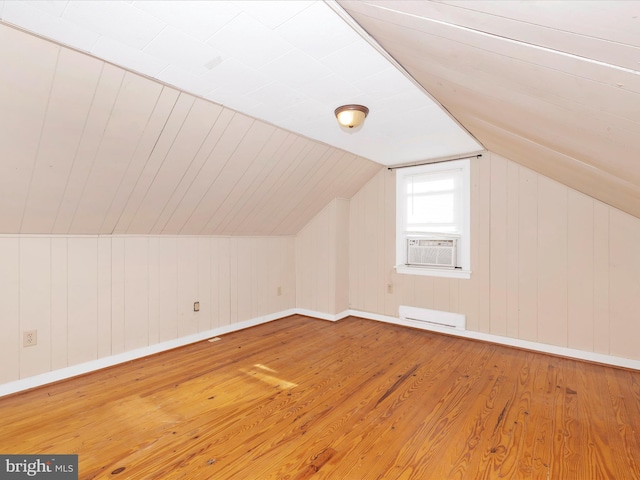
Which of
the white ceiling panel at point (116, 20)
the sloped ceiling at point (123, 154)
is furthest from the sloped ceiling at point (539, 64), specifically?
the sloped ceiling at point (123, 154)

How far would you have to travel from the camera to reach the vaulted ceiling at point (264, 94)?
0.94 meters

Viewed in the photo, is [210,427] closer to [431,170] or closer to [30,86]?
[30,86]

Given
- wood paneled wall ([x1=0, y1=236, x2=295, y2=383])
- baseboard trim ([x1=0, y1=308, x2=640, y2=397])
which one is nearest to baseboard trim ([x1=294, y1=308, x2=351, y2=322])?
baseboard trim ([x1=0, y1=308, x2=640, y2=397])

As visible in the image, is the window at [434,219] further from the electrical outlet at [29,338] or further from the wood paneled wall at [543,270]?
the electrical outlet at [29,338]

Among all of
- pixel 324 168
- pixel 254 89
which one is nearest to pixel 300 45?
pixel 254 89

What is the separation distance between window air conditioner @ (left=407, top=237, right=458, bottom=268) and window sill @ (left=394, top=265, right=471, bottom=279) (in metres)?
0.07

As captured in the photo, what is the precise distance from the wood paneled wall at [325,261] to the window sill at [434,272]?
0.84 meters

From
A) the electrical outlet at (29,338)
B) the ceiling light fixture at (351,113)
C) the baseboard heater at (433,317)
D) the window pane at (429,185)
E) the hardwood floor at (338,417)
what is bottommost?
the hardwood floor at (338,417)

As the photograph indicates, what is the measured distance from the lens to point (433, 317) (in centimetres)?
399

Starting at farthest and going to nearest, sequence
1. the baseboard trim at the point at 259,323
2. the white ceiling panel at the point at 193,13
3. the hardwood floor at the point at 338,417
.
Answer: the baseboard trim at the point at 259,323
the hardwood floor at the point at 338,417
the white ceiling panel at the point at 193,13

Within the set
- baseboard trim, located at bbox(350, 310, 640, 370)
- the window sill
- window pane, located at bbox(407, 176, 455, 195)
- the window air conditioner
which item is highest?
window pane, located at bbox(407, 176, 455, 195)

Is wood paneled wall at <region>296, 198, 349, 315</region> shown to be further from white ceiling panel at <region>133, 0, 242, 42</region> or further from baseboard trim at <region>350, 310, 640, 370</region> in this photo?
white ceiling panel at <region>133, 0, 242, 42</region>

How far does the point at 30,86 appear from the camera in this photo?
67.0 inches

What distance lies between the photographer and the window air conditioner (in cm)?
394
